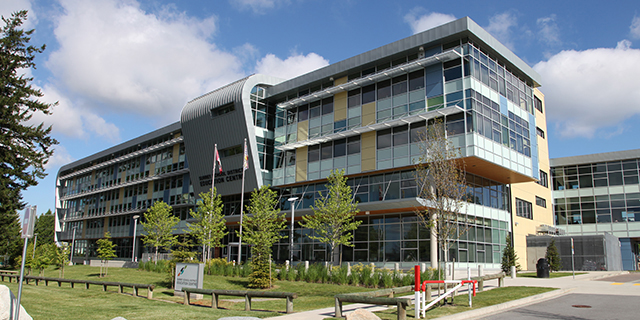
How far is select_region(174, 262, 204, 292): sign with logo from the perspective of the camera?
18766 millimetres

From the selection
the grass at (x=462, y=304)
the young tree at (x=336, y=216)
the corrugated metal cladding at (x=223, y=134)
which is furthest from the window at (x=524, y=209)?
the grass at (x=462, y=304)

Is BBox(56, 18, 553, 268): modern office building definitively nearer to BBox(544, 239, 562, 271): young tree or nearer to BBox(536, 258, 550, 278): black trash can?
BBox(544, 239, 562, 271): young tree

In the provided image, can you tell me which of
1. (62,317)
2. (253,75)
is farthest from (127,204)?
(62,317)

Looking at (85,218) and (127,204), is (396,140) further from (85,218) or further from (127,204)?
(85,218)

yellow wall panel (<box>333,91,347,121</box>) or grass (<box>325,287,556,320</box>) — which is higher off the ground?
yellow wall panel (<box>333,91,347,121</box>)

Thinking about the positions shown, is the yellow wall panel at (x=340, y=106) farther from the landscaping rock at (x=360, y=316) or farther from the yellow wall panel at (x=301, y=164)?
the landscaping rock at (x=360, y=316)

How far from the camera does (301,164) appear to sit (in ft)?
127

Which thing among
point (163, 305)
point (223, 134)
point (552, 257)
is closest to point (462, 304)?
point (163, 305)

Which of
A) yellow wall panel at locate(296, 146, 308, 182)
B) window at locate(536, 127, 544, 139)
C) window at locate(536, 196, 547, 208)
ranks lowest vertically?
window at locate(536, 196, 547, 208)

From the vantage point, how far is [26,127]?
31547mm

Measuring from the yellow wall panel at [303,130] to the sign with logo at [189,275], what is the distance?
20619 millimetres

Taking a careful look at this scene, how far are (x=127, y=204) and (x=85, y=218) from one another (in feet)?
43.6

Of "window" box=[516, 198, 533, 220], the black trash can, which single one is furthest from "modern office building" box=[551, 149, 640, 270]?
the black trash can

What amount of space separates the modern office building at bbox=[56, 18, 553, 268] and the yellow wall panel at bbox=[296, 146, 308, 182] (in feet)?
0.29
